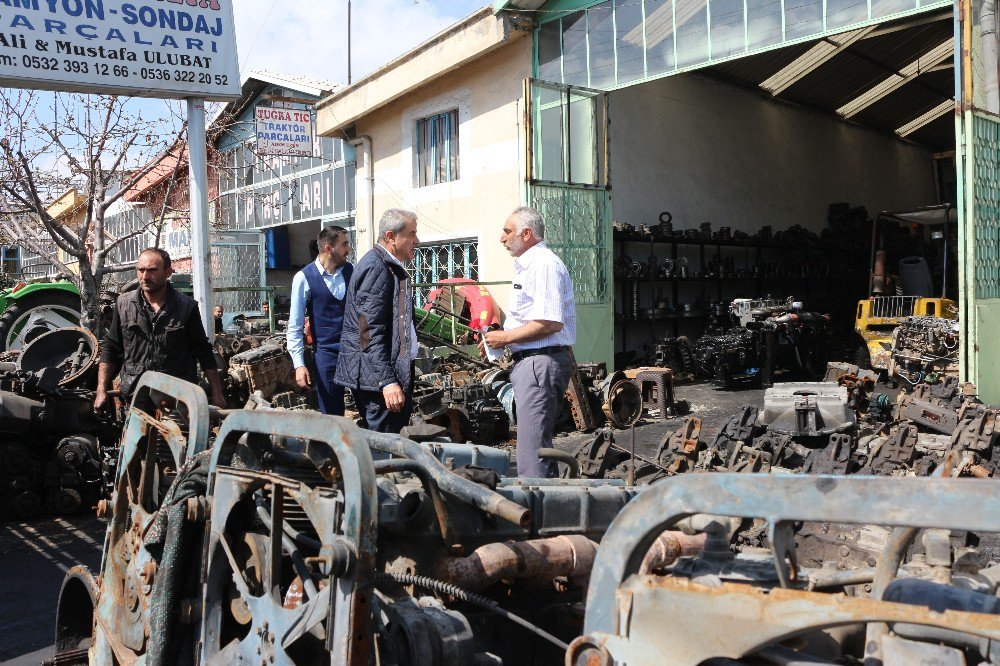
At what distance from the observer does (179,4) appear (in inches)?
267

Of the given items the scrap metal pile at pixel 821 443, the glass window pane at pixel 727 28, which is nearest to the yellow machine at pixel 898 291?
the glass window pane at pixel 727 28

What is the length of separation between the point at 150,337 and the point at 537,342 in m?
2.23

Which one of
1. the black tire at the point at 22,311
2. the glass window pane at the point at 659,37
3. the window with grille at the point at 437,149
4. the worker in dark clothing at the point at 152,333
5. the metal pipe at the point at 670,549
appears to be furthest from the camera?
the window with grille at the point at 437,149

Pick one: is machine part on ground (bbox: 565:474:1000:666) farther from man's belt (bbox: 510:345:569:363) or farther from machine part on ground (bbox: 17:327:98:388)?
machine part on ground (bbox: 17:327:98:388)

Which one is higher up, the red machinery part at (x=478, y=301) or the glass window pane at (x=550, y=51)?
the glass window pane at (x=550, y=51)

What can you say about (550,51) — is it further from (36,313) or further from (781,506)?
(781,506)

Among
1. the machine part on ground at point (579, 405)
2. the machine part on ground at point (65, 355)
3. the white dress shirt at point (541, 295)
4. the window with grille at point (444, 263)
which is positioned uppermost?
the window with grille at point (444, 263)

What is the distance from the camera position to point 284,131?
15516 millimetres

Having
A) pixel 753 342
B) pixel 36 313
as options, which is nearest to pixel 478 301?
pixel 753 342

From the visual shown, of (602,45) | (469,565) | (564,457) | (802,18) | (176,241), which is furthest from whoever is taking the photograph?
(176,241)

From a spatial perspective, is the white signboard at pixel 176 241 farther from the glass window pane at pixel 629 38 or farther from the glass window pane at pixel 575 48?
the glass window pane at pixel 629 38

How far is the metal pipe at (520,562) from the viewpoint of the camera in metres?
2.19

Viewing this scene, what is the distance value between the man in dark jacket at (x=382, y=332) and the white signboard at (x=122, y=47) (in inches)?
132

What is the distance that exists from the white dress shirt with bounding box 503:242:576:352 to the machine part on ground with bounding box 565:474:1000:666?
8.83 ft
